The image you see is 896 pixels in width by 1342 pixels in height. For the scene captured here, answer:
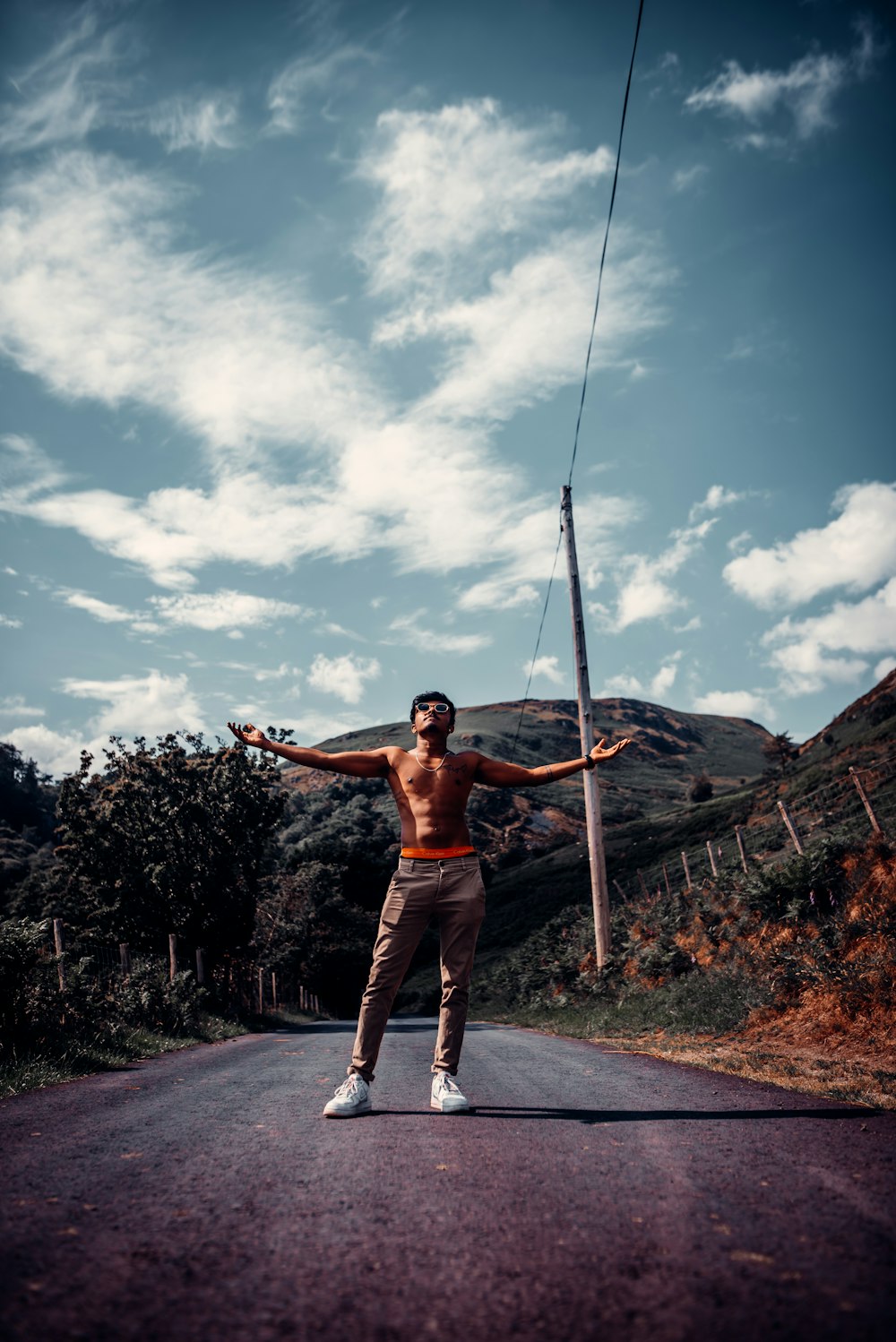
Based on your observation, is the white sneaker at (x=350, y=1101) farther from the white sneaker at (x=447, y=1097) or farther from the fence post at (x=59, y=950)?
the fence post at (x=59, y=950)

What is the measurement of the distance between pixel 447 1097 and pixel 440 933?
83cm

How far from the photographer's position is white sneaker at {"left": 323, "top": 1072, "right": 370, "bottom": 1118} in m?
3.89

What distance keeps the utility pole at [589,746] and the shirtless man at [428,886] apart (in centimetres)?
871

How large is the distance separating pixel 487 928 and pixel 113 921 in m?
21.1

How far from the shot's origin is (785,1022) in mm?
8016

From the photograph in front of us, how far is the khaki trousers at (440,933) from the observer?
4227 mm

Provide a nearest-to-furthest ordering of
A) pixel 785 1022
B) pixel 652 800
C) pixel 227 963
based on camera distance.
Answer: pixel 785 1022
pixel 227 963
pixel 652 800

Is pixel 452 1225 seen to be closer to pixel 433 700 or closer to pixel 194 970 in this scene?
pixel 433 700

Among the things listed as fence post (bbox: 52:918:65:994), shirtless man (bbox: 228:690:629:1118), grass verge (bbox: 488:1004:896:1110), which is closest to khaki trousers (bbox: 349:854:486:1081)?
shirtless man (bbox: 228:690:629:1118)

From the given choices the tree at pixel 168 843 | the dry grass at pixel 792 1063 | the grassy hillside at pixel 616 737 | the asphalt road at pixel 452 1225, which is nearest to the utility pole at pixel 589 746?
the dry grass at pixel 792 1063

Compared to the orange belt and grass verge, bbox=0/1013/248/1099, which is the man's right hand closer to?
the orange belt

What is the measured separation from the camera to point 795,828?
50.4 ft

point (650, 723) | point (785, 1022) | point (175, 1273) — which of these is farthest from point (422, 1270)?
point (650, 723)

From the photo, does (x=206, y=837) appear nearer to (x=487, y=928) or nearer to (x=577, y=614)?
(x=577, y=614)
